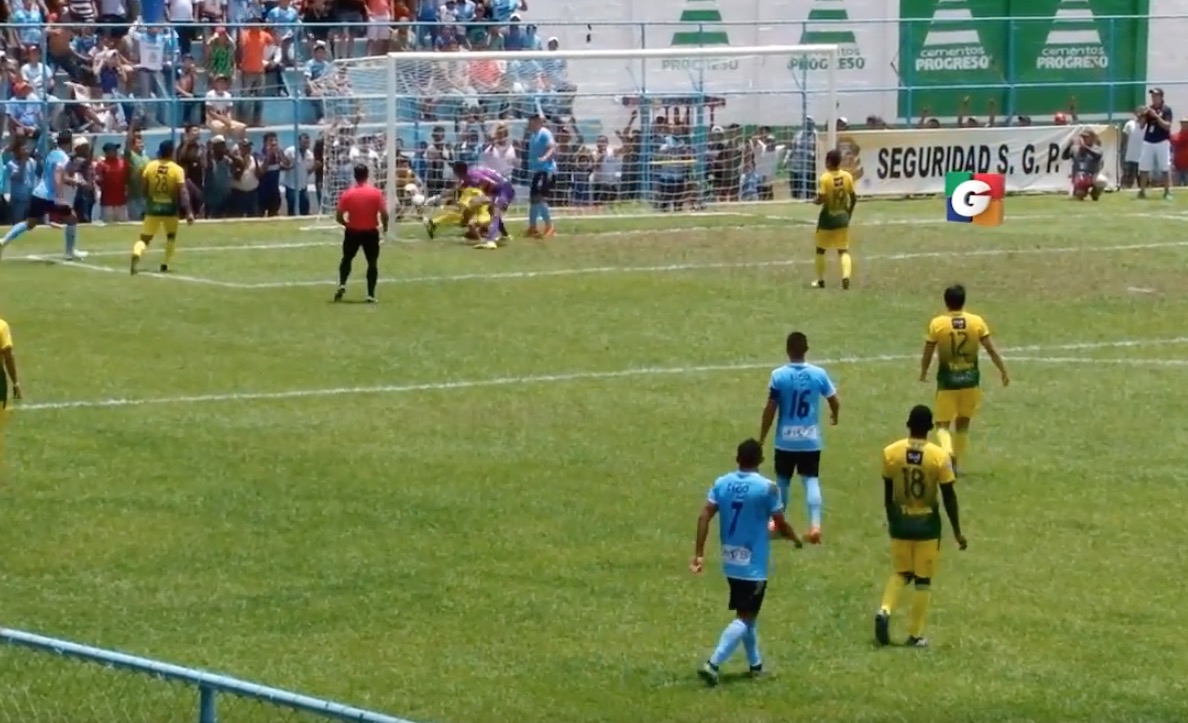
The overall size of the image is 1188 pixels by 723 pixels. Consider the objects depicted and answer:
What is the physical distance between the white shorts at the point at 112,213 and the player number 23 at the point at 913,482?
29599 millimetres

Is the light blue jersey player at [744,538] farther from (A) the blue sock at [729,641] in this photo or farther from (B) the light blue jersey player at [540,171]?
(B) the light blue jersey player at [540,171]

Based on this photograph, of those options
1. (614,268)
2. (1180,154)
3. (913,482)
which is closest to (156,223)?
(614,268)

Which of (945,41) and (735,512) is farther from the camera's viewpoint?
(945,41)

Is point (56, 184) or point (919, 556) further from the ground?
point (56, 184)

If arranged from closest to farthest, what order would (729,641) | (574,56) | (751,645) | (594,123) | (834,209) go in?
(729,641) < (751,645) < (834,209) < (574,56) < (594,123)

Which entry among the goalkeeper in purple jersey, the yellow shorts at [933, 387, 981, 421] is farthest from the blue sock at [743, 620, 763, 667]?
the goalkeeper in purple jersey

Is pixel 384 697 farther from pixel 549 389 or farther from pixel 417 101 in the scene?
pixel 417 101

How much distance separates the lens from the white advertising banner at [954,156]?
49406 millimetres

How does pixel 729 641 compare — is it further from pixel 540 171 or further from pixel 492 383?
pixel 540 171

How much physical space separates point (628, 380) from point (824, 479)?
557cm

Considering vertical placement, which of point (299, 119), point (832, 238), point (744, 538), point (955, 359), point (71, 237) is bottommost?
point (744, 538)

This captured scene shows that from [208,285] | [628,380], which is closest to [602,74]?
[208,285]

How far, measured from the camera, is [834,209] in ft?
108

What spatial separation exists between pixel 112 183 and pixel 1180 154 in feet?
82.7
